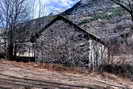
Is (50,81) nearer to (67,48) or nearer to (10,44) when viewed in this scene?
(67,48)

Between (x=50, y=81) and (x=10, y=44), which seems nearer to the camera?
(x=50, y=81)

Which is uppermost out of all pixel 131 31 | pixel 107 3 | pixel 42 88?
pixel 107 3

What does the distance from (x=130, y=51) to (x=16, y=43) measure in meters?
8.58

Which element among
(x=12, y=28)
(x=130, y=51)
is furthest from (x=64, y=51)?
(x=12, y=28)

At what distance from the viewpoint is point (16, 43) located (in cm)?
1722

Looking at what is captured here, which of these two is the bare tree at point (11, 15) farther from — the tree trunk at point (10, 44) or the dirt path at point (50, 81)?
the dirt path at point (50, 81)

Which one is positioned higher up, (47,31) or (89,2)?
(89,2)

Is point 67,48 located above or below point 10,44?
below

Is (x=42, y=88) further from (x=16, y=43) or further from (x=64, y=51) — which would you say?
(x=16, y=43)

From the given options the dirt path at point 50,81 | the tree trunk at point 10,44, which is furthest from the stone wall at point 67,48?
the dirt path at point 50,81

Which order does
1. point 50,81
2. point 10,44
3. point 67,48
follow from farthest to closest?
point 10,44
point 67,48
point 50,81

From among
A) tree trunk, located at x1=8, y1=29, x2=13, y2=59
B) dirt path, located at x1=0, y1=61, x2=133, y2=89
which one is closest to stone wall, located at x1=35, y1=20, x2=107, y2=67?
tree trunk, located at x1=8, y1=29, x2=13, y2=59

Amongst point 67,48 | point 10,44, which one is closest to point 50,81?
point 67,48

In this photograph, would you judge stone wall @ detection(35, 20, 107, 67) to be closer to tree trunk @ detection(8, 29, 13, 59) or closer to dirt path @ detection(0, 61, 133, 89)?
tree trunk @ detection(8, 29, 13, 59)
